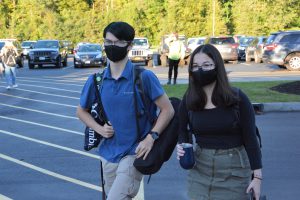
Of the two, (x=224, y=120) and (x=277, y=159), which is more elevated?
(x=224, y=120)

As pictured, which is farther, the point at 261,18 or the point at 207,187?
the point at 261,18

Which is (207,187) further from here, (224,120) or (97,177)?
(97,177)

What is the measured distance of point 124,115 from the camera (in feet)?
12.1

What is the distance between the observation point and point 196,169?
3.40 m

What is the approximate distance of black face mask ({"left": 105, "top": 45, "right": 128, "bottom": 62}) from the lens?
3.71 metres

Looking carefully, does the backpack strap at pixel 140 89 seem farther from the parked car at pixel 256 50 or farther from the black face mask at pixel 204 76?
the parked car at pixel 256 50

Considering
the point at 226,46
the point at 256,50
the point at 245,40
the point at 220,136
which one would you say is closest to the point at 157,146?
the point at 220,136

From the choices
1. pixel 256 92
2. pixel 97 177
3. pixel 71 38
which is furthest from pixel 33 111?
pixel 71 38

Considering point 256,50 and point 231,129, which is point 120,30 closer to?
point 231,129

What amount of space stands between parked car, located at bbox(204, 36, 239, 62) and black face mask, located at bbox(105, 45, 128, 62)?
27.0 metres

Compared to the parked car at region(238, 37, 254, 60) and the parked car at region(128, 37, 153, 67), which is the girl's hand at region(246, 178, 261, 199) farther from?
the parked car at region(238, 37, 254, 60)

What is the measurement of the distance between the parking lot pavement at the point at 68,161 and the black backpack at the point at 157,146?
226 centimetres

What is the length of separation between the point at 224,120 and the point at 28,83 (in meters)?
18.9

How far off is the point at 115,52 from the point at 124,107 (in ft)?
1.30
